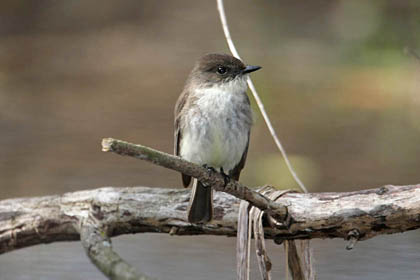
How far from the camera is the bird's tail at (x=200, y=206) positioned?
3.88 meters

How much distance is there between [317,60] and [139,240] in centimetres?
457

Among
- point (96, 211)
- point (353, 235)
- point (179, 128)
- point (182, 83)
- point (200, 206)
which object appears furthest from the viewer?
point (182, 83)

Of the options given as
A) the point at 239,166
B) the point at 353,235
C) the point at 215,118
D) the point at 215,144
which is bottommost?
the point at 353,235

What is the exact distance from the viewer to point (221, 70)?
4.48m

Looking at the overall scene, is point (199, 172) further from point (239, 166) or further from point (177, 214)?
point (239, 166)

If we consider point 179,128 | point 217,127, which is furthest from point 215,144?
point 179,128

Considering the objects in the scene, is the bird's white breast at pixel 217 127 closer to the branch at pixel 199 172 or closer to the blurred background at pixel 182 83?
the branch at pixel 199 172

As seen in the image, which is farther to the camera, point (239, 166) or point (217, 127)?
point (239, 166)

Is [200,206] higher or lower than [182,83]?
lower

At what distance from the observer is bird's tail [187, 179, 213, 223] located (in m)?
3.88

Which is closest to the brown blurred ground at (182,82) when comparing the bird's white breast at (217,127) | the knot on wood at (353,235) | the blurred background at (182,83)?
the blurred background at (182,83)

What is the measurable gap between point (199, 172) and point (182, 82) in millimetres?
5851

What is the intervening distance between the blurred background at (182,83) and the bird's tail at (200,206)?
5.99ft

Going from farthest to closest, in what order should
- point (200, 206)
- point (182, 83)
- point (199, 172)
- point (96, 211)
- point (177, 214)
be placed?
1. point (182, 83)
2. point (96, 211)
3. point (177, 214)
4. point (200, 206)
5. point (199, 172)
